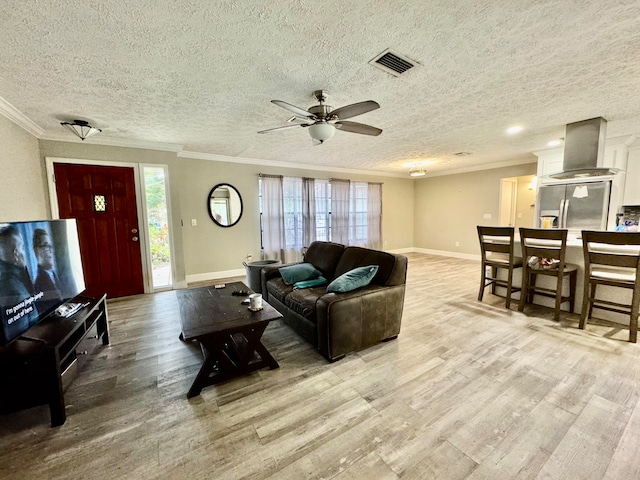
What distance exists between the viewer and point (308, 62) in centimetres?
204

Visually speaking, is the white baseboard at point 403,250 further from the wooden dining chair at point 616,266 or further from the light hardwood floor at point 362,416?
the light hardwood floor at point 362,416

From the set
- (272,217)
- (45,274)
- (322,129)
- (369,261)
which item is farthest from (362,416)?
(272,217)

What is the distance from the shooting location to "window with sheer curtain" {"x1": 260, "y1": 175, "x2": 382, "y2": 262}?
578 cm

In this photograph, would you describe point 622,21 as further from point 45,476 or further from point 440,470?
point 45,476

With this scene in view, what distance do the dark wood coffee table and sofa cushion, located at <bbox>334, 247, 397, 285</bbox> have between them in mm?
1099

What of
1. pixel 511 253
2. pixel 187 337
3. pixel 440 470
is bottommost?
pixel 440 470

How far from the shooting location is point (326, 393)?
192cm

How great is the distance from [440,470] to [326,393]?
81 cm

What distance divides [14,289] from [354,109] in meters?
2.76

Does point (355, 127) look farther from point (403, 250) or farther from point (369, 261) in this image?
point (403, 250)

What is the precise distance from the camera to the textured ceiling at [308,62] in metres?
1.54

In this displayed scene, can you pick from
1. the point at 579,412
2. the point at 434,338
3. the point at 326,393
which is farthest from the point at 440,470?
the point at 434,338

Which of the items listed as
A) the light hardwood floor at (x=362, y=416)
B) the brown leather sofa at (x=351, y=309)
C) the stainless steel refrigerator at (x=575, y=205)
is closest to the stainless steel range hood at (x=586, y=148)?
the stainless steel refrigerator at (x=575, y=205)

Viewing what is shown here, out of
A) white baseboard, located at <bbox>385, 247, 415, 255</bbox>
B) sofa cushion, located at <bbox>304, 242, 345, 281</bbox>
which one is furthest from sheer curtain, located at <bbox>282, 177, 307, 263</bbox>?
white baseboard, located at <bbox>385, 247, 415, 255</bbox>
